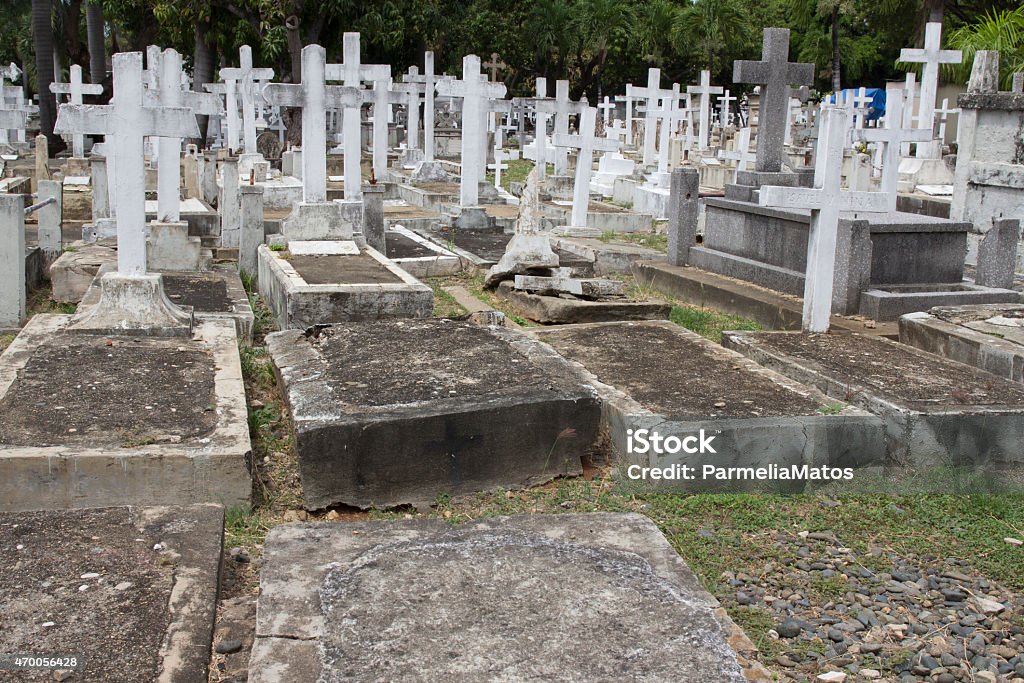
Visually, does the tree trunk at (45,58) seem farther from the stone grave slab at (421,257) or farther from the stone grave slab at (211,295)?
the stone grave slab at (211,295)

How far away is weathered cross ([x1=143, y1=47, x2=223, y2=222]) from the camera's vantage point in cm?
878

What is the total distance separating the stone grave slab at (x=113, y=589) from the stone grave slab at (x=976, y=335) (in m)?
4.69

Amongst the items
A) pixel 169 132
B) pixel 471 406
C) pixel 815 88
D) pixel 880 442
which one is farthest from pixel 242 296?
pixel 815 88

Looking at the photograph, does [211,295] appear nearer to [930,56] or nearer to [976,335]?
[976,335]

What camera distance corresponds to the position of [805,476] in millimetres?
5270

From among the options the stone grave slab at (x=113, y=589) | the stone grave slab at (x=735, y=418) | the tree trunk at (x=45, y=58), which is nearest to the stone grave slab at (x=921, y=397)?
the stone grave slab at (x=735, y=418)

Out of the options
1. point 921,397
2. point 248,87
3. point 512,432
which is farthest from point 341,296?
point 248,87

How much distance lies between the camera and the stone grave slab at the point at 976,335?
6332mm

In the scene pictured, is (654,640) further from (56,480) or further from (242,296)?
(242,296)

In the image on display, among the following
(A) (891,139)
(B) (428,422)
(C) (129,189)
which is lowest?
(B) (428,422)

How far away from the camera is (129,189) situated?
21.0ft

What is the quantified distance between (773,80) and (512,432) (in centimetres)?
680

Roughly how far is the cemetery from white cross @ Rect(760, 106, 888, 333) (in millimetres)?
21

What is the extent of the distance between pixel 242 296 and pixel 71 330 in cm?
186
